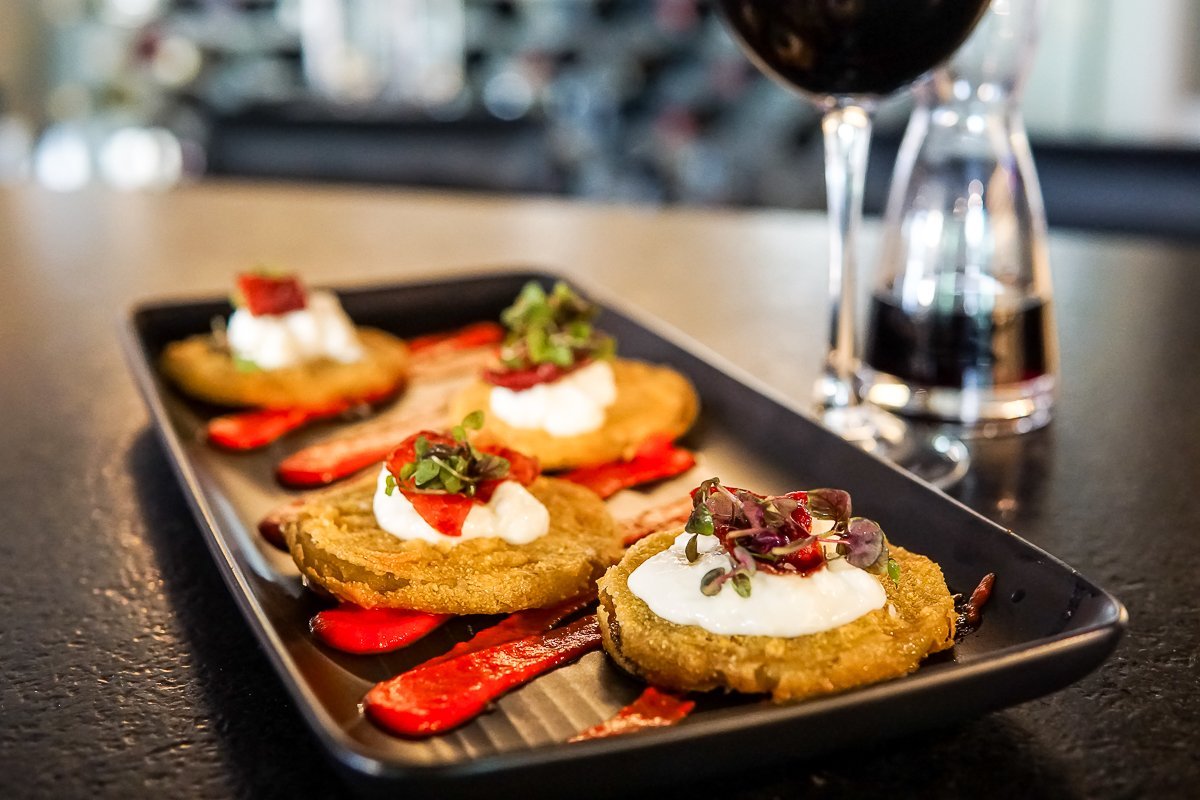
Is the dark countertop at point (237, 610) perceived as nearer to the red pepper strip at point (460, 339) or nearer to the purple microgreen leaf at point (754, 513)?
the purple microgreen leaf at point (754, 513)

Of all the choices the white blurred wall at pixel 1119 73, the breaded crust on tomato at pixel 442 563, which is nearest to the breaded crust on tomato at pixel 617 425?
the breaded crust on tomato at pixel 442 563

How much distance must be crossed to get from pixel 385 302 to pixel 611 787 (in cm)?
153

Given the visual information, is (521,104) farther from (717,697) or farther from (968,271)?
(717,697)

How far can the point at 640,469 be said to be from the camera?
1.57m

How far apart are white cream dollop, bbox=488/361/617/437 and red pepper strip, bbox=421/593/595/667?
0.47 m

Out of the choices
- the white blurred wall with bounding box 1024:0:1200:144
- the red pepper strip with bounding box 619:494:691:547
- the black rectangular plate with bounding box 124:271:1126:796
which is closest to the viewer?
the black rectangular plate with bounding box 124:271:1126:796

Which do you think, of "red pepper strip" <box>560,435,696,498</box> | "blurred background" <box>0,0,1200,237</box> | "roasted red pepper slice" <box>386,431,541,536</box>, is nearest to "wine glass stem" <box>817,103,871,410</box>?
"red pepper strip" <box>560,435,696,498</box>

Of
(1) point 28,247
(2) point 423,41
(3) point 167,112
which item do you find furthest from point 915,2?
(3) point 167,112

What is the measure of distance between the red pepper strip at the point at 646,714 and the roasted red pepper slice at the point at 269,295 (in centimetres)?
116

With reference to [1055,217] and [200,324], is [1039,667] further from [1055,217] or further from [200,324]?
[1055,217]

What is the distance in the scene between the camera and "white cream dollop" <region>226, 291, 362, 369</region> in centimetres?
191

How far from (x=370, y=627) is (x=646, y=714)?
289 mm

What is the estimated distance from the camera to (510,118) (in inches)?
269

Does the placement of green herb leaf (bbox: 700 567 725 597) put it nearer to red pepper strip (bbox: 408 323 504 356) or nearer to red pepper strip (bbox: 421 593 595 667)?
red pepper strip (bbox: 421 593 595 667)
